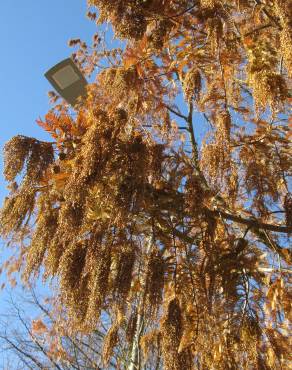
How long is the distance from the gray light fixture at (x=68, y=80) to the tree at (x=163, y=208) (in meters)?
0.59

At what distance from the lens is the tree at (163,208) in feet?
6.92

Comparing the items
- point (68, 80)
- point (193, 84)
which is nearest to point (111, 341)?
point (193, 84)

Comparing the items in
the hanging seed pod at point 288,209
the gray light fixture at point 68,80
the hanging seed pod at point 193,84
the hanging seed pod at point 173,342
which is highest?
the gray light fixture at point 68,80

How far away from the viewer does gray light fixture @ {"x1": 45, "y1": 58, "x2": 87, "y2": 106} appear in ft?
12.0

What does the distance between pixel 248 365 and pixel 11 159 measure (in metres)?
1.57

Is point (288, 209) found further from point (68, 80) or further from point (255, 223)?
point (68, 80)

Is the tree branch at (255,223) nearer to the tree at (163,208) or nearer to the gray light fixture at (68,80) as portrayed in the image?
the tree at (163,208)

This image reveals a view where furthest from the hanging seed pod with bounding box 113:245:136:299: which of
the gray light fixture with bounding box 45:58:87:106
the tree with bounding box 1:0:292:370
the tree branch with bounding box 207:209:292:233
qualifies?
the gray light fixture with bounding box 45:58:87:106

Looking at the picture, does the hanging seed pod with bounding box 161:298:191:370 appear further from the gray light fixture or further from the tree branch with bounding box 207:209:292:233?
the gray light fixture

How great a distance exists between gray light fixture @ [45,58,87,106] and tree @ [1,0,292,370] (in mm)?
593

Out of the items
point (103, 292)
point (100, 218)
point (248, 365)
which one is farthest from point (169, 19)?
point (248, 365)

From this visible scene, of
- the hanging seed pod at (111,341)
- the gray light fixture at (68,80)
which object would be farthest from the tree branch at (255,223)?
the gray light fixture at (68,80)

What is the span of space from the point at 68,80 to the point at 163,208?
1611 mm

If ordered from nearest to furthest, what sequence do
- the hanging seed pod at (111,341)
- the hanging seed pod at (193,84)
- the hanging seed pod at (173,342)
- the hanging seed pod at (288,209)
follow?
1. the hanging seed pod at (173,342)
2. the hanging seed pod at (111,341)
3. the hanging seed pod at (288,209)
4. the hanging seed pod at (193,84)
